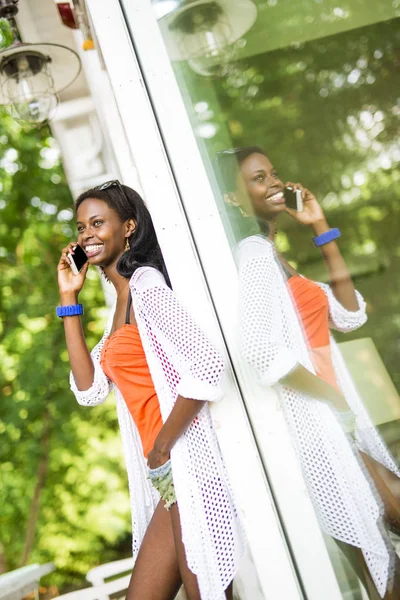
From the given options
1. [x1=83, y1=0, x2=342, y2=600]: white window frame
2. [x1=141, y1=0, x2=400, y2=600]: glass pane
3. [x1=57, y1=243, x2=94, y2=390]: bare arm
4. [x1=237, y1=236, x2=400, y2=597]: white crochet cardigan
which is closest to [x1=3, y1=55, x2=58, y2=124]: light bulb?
[x1=83, y1=0, x2=342, y2=600]: white window frame

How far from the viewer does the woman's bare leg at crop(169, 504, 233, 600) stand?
1.54 metres

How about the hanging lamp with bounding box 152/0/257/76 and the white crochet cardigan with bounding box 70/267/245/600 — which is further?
the hanging lamp with bounding box 152/0/257/76

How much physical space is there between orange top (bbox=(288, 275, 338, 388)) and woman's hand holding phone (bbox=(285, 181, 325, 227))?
13cm

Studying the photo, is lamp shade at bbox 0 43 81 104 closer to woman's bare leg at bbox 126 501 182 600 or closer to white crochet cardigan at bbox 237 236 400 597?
white crochet cardigan at bbox 237 236 400 597

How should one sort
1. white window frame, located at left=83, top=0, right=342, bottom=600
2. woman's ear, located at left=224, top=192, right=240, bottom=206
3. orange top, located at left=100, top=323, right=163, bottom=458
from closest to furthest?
white window frame, located at left=83, top=0, right=342, bottom=600 → woman's ear, located at left=224, top=192, right=240, bottom=206 → orange top, located at left=100, top=323, right=163, bottom=458

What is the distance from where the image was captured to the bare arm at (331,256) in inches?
49.5

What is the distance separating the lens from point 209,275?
162 centimetres

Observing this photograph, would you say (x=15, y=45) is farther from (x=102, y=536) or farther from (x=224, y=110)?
(x=102, y=536)

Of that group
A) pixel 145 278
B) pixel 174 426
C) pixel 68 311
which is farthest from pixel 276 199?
pixel 68 311

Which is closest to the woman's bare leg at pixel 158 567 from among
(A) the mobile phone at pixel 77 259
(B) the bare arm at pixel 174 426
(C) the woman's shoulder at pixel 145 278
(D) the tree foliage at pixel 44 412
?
(B) the bare arm at pixel 174 426

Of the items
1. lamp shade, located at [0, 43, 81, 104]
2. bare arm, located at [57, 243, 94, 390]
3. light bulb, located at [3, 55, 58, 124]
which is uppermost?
lamp shade, located at [0, 43, 81, 104]

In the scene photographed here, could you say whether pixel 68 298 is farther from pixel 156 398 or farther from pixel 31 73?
pixel 31 73

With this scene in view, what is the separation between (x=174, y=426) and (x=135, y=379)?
238 mm

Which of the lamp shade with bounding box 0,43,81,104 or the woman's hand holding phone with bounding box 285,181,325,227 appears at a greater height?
the lamp shade with bounding box 0,43,81,104
